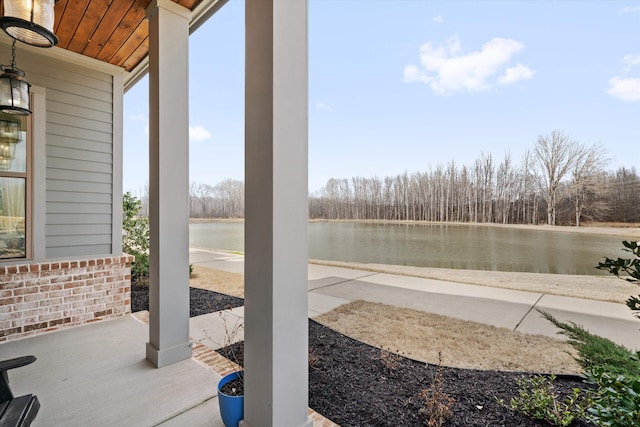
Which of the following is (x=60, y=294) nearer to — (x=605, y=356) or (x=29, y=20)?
(x=29, y=20)

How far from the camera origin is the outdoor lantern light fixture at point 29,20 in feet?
4.34

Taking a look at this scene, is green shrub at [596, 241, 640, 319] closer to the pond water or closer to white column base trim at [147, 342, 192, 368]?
white column base trim at [147, 342, 192, 368]

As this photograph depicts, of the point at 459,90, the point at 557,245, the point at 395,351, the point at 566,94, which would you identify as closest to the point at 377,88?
the point at 459,90

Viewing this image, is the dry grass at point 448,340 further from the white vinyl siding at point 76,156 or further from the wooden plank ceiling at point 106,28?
the wooden plank ceiling at point 106,28

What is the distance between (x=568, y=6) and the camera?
4.48 meters

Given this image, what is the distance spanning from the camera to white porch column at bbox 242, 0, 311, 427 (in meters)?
1.24

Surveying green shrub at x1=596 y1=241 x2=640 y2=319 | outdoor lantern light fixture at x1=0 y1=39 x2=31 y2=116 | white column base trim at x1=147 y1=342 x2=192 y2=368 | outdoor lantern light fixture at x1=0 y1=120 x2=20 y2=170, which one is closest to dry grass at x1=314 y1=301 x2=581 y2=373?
green shrub at x1=596 y1=241 x2=640 y2=319

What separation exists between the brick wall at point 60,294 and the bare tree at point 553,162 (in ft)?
18.9

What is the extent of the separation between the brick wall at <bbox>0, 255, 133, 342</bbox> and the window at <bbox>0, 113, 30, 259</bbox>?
0.94ft

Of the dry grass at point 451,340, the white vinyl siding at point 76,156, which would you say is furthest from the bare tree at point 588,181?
the white vinyl siding at point 76,156

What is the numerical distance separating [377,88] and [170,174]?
48.4 feet

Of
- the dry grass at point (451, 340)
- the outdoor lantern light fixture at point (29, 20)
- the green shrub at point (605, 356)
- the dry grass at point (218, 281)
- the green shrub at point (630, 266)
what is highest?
the outdoor lantern light fixture at point (29, 20)

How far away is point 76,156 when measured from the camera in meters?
3.31

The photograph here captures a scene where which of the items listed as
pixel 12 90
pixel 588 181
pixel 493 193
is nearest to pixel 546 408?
pixel 588 181
